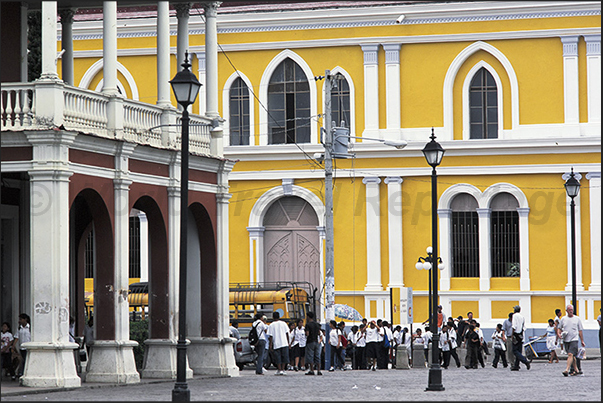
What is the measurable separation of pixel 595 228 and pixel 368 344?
40.6 feet

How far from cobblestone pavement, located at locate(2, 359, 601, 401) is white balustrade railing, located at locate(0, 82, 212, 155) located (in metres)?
5.10

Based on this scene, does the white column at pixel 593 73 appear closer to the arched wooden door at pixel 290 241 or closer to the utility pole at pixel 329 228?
the arched wooden door at pixel 290 241

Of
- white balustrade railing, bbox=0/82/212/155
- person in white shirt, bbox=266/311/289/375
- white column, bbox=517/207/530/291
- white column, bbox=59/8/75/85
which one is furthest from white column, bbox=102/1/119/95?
white column, bbox=517/207/530/291

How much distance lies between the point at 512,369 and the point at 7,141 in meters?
16.2

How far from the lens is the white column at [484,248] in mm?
41656

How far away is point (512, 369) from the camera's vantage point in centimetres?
3103

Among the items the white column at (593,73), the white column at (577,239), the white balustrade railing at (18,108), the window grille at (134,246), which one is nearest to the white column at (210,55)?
the white balustrade railing at (18,108)

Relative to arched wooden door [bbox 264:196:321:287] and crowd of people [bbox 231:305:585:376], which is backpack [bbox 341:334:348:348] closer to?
crowd of people [bbox 231:305:585:376]

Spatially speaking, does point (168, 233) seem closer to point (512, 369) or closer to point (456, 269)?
point (512, 369)

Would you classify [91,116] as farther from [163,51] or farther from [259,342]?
[259,342]

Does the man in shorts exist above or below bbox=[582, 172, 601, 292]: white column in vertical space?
below

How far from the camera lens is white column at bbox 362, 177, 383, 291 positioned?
1670 inches

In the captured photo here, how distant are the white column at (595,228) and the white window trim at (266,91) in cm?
1060

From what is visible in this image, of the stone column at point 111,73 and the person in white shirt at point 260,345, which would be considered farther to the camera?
the person in white shirt at point 260,345
